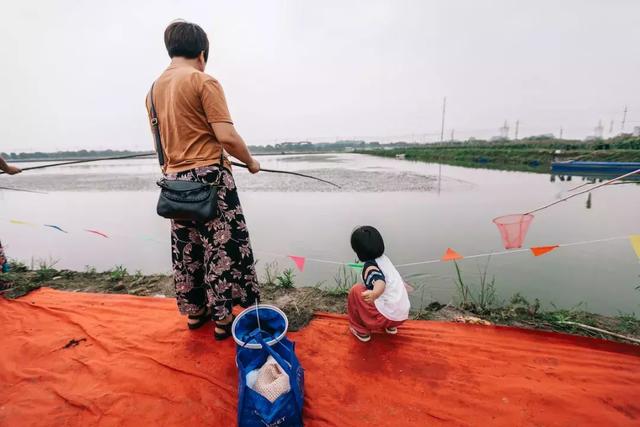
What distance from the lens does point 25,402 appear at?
1434mm

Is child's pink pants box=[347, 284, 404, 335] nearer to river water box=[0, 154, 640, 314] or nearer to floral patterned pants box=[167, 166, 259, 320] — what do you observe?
floral patterned pants box=[167, 166, 259, 320]

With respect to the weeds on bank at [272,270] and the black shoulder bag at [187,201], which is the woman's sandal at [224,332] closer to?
the black shoulder bag at [187,201]

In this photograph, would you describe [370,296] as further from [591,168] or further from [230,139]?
[591,168]

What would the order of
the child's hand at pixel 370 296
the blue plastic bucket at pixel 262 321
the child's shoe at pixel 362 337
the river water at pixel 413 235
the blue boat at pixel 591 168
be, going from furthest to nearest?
the blue boat at pixel 591 168 < the river water at pixel 413 235 < the child's shoe at pixel 362 337 < the child's hand at pixel 370 296 < the blue plastic bucket at pixel 262 321

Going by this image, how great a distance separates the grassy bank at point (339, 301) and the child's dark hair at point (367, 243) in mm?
692

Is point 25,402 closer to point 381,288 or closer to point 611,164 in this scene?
point 381,288

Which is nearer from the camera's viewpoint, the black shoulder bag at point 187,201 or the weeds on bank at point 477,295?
the black shoulder bag at point 187,201

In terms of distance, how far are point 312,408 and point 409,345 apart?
0.72 meters

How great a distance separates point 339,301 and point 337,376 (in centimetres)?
93

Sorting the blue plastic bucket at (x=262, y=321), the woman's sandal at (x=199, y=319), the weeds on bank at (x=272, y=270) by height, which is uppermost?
the blue plastic bucket at (x=262, y=321)

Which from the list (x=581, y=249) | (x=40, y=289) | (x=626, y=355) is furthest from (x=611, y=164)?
(x=40, y=289)

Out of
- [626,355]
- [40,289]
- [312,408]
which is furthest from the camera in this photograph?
[40,289]

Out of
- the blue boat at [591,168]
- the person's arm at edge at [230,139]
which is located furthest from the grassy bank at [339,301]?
the blue boat at [591,168]

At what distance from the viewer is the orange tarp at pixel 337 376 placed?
135 cm
